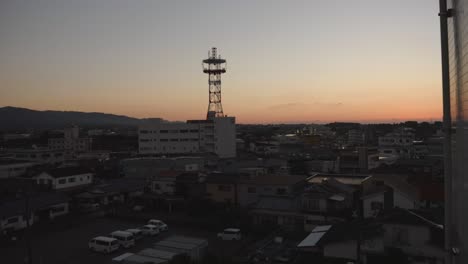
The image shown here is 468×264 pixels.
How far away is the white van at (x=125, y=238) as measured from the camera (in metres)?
10.1

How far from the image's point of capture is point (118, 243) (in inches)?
392

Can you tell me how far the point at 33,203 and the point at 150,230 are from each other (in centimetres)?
471

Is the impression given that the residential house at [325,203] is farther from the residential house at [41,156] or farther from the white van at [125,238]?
the residential house at [41,156]

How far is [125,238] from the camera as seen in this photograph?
10.2 meters

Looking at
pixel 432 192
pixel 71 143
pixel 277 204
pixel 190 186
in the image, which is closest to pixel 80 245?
pixel 190 186

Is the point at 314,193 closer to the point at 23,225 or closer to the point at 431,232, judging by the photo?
the point at 431,232

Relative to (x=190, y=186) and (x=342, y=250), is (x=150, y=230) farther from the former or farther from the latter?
(x=342, y=250)

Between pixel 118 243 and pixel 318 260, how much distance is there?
17.6 feet

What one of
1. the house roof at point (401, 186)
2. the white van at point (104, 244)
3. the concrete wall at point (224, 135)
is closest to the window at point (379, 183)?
the house roof at point (401, 186)

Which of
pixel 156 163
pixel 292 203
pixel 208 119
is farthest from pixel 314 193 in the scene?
pixel 208 119

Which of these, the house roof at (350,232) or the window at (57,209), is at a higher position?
the house roof at (350,232)

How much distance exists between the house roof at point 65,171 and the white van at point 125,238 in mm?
7440

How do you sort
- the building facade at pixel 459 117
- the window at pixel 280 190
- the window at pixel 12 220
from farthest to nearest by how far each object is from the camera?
the window at pixel 280 190
the window at pixel 12 220
the building facade at pixel 459 117

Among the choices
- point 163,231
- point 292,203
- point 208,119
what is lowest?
point 163,231
